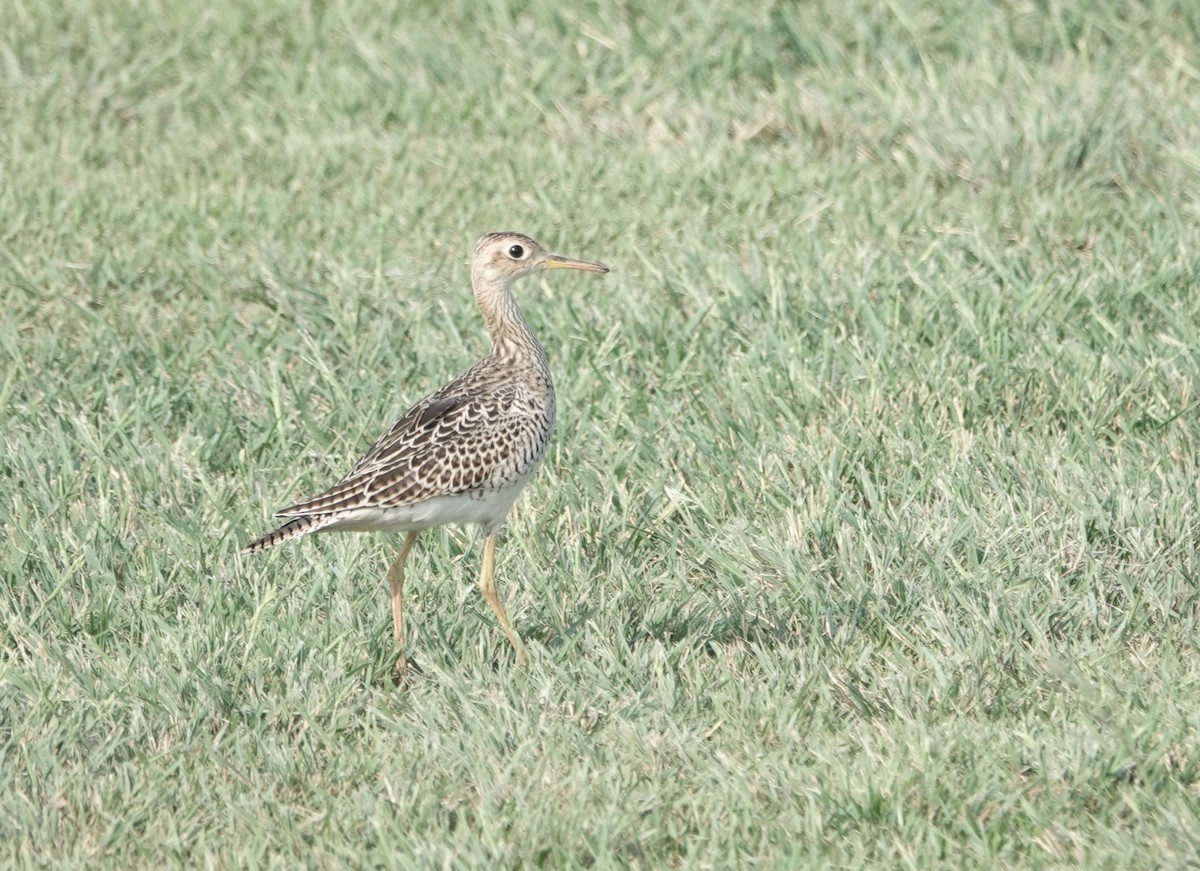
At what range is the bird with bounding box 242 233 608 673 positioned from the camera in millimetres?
4867

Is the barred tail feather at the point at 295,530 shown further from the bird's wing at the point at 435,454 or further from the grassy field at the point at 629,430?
the grassy field at the point at 629,430

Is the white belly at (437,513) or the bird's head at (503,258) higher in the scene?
the bird's head at (503,258)

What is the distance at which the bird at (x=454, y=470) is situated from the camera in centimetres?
487

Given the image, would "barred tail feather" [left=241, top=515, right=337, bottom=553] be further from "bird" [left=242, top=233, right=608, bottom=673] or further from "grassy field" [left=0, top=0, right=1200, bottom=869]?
"grassy field" [left=0, top=0, right=1200, bottom=869]

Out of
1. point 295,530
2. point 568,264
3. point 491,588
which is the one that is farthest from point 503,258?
point 295,530

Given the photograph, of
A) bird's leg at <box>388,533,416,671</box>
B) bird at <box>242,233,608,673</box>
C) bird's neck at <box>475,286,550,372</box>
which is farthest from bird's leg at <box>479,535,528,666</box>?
bird's neck at <box>475,286,550,372</box>

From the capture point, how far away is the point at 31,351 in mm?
7113

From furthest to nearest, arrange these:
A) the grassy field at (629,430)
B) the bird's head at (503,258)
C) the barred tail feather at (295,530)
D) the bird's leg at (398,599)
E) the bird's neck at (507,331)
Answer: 1. the bird's head at (503,258)
2. the bird's neck at (507,331)
3. the bird's leg at (398,599)
4. the barred tail feather at (295,530)
5. the grassy field at (629,430)

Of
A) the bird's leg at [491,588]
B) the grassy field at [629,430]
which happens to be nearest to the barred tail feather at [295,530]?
the grassy field at [629,430]

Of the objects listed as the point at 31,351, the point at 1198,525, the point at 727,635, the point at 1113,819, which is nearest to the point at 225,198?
the point at 31,351

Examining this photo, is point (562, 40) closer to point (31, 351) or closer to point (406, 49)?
point (406, 49)

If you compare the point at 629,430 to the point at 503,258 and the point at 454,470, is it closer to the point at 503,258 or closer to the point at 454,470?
the point at 503,258

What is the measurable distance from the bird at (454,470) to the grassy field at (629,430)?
0.30 metres

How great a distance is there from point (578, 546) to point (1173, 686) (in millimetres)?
1801
